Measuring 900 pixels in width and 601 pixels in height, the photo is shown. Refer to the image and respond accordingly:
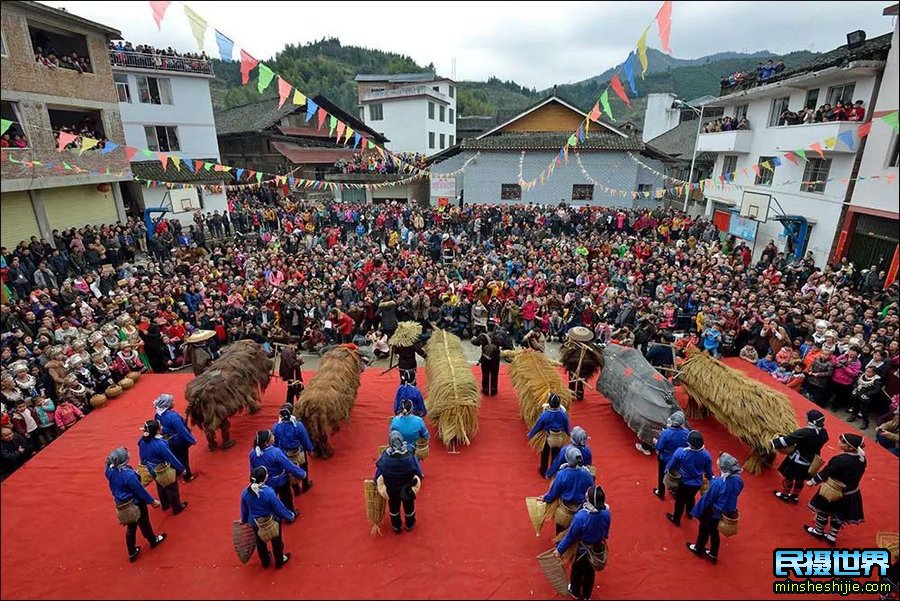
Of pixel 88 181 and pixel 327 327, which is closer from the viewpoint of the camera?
pixel 327 327

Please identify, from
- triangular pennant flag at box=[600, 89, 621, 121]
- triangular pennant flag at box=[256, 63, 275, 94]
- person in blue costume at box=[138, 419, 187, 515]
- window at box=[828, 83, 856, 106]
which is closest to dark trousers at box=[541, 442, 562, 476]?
person in blue costume at box=[138, 419, 187, 515]

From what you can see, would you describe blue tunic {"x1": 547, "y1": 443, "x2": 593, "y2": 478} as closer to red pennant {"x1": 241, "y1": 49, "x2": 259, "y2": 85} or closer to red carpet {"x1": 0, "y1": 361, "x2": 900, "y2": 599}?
red carpet {"x1": 0, "y1": 361, "x2": 900, "y2": 599}

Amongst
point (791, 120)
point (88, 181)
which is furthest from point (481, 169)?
point (88, 181)

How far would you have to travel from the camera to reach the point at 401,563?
5.23 m

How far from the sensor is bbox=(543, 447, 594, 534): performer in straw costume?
16.3 feet

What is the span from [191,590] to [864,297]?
48.9 ft

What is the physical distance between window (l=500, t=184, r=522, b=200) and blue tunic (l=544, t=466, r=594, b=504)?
19.6 meters

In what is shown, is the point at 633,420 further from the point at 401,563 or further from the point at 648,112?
the point at 648,112

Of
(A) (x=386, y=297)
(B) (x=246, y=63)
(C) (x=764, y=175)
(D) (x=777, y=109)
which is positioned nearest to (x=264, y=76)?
(B) (x=246, y=63)

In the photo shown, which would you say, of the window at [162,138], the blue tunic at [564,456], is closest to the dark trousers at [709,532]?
the blue tunic at [564,456]

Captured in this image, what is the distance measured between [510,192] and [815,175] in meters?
12.0

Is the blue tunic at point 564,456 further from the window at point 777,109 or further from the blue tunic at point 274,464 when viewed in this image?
the window at point 777,109

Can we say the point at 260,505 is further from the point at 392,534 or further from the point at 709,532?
the point at 709,532

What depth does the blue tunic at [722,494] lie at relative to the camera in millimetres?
4789
